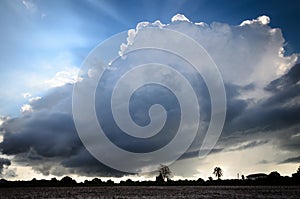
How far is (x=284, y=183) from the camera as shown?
175 metres
